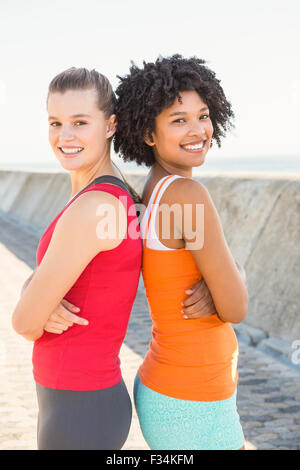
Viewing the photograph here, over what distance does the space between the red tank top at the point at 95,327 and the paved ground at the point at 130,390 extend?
84.2 inches

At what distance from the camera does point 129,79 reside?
8.53ft

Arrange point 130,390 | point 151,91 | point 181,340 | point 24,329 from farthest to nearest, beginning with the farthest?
point 130,390 < point 151,91 < point 181,340 < point 24,329

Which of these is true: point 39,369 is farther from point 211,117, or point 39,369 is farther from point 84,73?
point 211,117

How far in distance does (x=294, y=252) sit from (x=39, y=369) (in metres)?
4.56

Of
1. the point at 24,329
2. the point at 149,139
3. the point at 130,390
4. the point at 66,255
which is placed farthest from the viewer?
the point at 130,390

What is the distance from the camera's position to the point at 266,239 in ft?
22.6

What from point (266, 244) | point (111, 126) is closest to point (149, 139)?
point (111, 126)

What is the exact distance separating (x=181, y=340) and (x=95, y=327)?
340 millimetres

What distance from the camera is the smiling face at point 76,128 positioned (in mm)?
2342

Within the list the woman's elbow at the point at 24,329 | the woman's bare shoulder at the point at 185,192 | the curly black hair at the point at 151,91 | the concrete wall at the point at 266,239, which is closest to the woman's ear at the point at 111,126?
the curly black hair at the point at 151,91

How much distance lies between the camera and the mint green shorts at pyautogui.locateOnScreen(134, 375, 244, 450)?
2260mm

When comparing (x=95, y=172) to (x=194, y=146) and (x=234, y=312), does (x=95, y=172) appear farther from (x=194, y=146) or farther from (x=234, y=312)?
(x=234, y=312)

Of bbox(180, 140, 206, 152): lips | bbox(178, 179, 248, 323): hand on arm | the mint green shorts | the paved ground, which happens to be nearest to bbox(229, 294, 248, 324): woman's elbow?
bbox(178, 179, 248, 323): hand on arm
